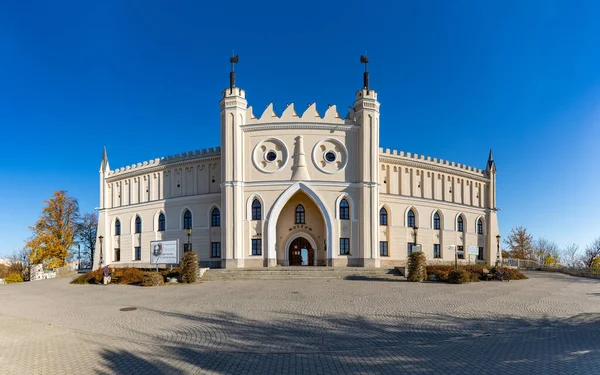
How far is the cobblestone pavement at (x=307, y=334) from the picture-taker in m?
6.91

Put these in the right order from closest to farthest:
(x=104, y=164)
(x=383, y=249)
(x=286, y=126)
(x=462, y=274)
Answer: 1. (x=462, y=274)
2. (x=286, y=126)
3. (x=383, y=249)
4. (x=104, y=164)

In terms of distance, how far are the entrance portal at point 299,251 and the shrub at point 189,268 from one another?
11.2 m

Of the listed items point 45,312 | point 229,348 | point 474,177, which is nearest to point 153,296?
point 45,312

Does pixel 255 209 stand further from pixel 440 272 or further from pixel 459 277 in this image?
pixel 459 277

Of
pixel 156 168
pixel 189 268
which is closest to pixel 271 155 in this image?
pixel 189 268

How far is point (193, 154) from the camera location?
34.7 metres

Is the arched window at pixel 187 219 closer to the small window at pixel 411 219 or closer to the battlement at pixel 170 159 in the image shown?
the battlement at pixel 170 159

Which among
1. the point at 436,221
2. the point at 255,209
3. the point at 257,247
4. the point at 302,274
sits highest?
the point at 255,209

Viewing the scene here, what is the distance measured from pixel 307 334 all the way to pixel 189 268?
1437 cm

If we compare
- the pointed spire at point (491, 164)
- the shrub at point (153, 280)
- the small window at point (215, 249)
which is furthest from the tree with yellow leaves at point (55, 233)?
the pointed spire at point (491, 164)

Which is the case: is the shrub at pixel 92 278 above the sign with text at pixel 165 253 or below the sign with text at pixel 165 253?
below

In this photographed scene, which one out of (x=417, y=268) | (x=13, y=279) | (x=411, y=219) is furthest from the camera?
(x=411, y=219)

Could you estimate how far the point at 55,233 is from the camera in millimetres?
40750

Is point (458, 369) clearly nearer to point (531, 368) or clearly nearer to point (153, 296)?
point (531, 368)
